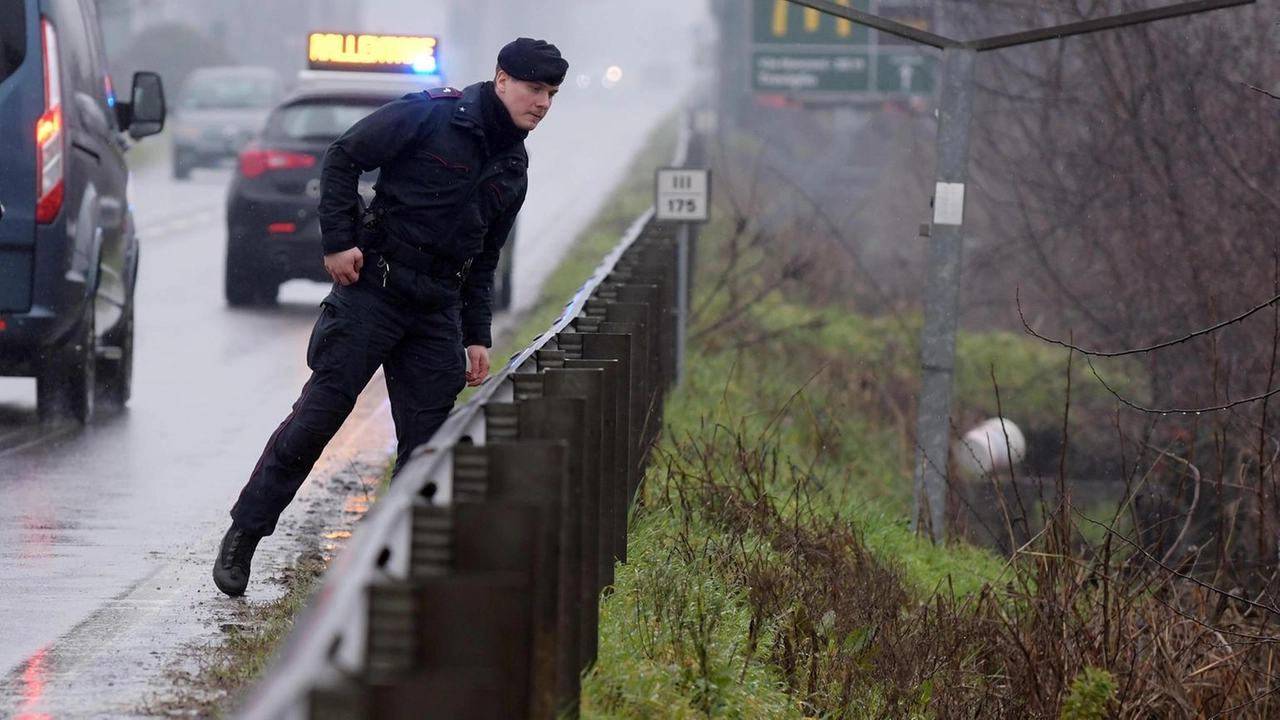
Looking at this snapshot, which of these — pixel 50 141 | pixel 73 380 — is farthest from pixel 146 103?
pixel 73 380

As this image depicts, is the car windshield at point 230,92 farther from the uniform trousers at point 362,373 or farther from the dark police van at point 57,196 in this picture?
the uniform trousers at point 362,373

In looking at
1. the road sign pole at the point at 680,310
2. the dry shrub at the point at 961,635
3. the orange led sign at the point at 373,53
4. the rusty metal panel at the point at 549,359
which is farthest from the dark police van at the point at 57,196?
the orange led sign at the point at 373,53

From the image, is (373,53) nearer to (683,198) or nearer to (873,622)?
(683,198)

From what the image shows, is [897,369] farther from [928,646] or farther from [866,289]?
[928,646]

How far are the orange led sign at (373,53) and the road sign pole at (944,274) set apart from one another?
5.33m

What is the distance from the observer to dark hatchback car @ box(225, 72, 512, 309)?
16109 mm

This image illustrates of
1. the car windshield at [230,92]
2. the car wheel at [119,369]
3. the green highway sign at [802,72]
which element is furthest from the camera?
the car windshield at [230,92]

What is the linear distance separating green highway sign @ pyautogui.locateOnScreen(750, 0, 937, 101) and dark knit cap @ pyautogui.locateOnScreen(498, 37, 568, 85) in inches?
977

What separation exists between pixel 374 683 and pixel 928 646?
4.73m

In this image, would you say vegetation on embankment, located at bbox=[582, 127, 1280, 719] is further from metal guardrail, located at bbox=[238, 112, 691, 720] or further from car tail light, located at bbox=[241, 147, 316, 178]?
car tail light, located at bbox=[241, 147, 316, 178]

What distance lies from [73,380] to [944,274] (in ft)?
16.3

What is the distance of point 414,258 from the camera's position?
637 centimetres

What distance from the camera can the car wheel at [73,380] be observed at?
10.2m

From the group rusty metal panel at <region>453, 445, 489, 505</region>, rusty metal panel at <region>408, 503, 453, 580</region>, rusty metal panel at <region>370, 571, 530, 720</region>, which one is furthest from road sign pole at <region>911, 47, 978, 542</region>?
rusty metal panel at <region>370, 571, 530, 720</region>
